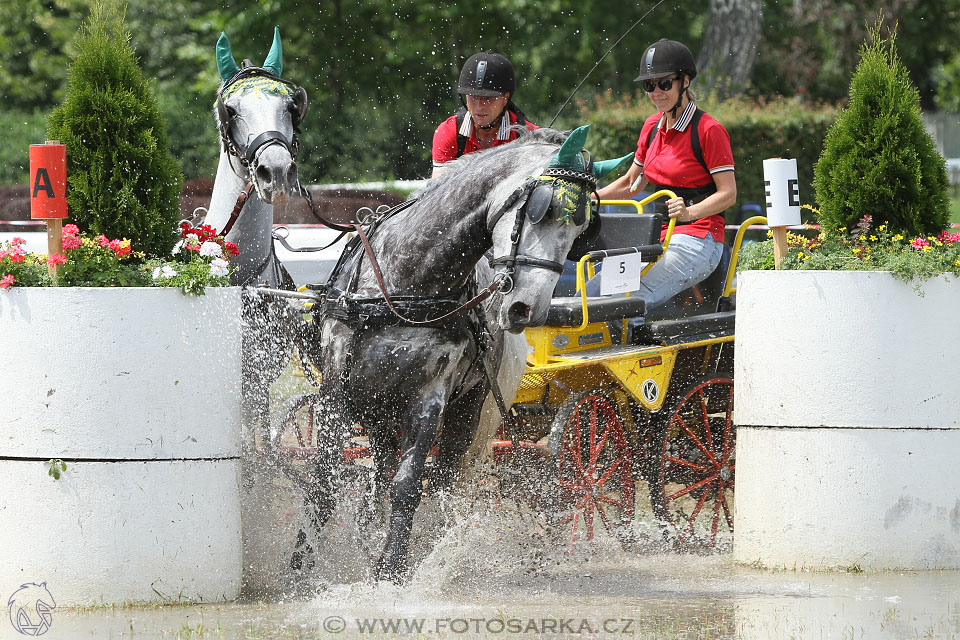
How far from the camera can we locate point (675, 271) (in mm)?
6434

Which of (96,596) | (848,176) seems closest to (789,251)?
(848,176)

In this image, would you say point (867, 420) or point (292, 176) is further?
point (867, 420)

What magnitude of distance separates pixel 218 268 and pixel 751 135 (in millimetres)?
11491

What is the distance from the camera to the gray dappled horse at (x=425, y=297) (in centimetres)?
463

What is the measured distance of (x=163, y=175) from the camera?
487cm

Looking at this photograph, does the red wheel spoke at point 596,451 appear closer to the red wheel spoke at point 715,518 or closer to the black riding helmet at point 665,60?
the red wheel spoke at point 715,518

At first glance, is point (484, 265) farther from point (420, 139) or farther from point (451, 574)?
point (420, 139)

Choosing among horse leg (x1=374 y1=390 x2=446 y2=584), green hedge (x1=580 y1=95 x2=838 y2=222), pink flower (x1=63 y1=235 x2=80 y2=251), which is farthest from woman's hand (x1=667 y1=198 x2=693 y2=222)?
green hedge (x1=580 y1=95 x2=838 y2=222)

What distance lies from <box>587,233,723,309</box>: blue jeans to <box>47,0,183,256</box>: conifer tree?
7.92ft

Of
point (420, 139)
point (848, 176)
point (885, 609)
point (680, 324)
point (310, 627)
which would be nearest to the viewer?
point (310, 627)

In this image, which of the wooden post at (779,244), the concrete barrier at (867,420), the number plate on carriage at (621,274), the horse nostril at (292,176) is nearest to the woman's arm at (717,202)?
the number plate on carriage at (621,274)

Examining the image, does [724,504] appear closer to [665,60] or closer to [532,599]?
[532,599]

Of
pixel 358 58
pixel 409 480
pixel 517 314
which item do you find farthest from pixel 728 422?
pixel 358 58

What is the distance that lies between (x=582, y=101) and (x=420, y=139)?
2650 millimetres
